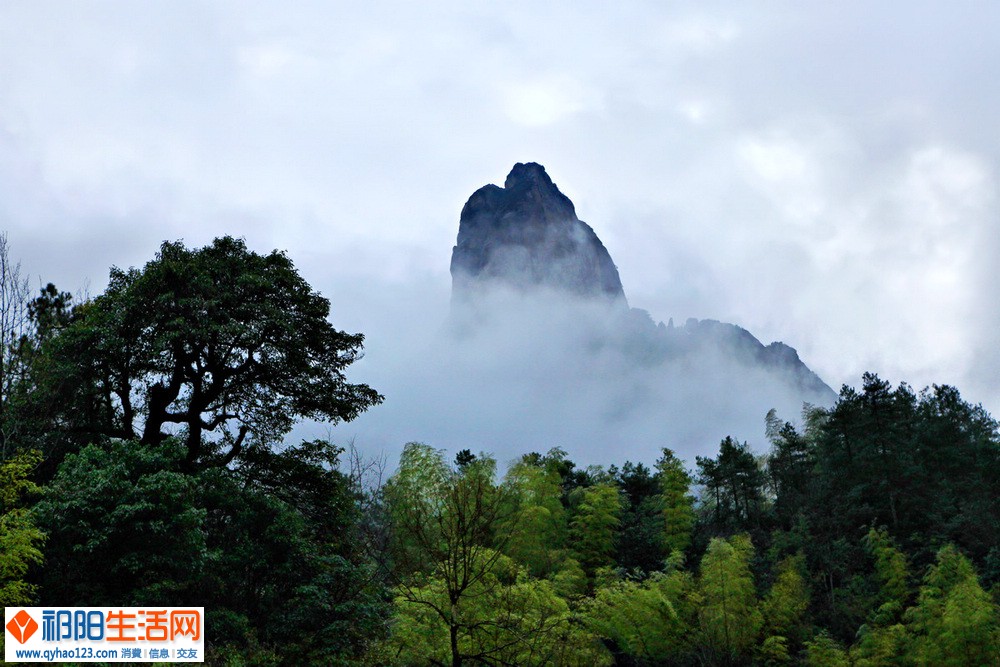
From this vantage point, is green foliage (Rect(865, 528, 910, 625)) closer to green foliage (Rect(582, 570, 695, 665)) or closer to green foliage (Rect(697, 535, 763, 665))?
green foliage (Rect(697, 535, 763, 665))

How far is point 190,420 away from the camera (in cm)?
2183

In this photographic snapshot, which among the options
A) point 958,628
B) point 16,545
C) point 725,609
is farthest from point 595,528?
point 16,545

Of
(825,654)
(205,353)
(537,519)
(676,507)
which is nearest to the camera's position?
(205,353)

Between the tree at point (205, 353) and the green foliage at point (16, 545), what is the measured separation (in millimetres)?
Answer: 4444

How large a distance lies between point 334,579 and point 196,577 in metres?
4.13

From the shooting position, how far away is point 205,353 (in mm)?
21516

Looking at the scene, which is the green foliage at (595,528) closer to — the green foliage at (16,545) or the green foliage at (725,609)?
the green foliage at (725,609)

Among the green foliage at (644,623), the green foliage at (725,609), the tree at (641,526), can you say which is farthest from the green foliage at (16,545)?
the tree at (641,526)

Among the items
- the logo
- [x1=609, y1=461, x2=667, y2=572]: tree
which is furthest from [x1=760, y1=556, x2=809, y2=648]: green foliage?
the logo

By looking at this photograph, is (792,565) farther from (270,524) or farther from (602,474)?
(270,524)

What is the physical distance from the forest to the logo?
3.87 ft

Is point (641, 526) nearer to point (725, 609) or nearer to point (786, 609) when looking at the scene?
point (786, 609)

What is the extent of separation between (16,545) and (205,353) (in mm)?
8410

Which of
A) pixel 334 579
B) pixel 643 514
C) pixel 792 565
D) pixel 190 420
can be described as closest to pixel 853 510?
pixel 792 565
